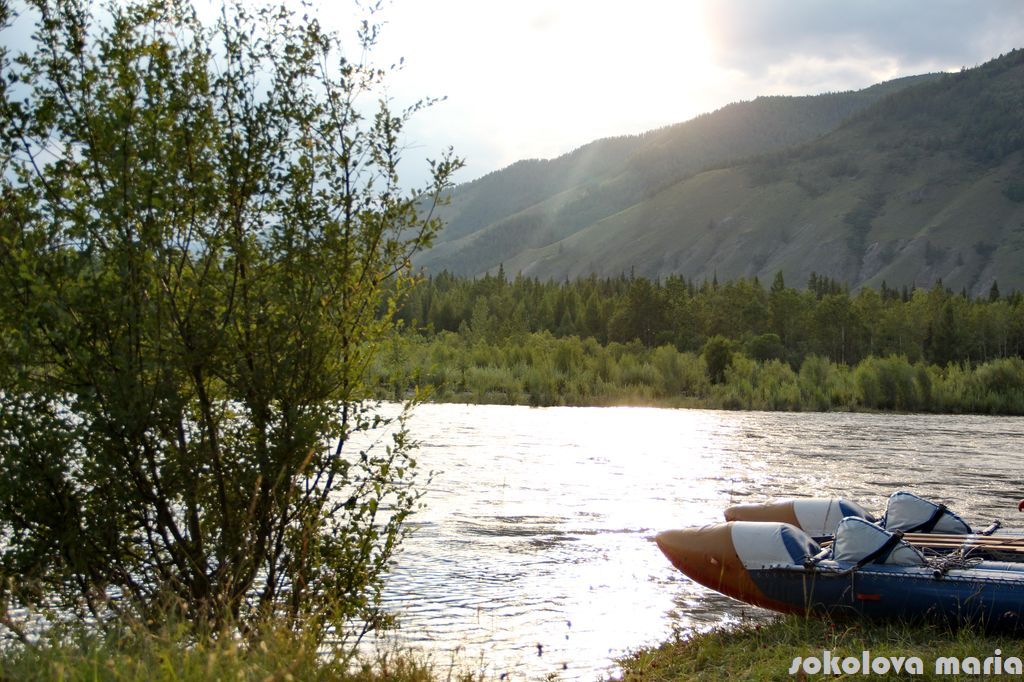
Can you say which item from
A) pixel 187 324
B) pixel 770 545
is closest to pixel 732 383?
pixel 770 545

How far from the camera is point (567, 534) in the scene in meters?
17.7

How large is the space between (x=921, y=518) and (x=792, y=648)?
4.34m

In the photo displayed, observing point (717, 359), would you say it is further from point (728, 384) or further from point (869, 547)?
point (869, 547)

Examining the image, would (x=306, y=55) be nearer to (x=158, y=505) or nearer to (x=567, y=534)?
(x=158, y=505)

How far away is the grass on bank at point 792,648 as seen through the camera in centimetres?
909

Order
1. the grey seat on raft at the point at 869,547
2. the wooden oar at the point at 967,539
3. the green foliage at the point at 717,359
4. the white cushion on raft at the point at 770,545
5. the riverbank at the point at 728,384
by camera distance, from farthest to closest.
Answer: the green foliage at the point at 717,359, the riverbank at the point at 728,384, the wooden oar at the point at 967,539, the white cushion on raft at the point at 770,545, the grey seat on raft at the point at 869,547

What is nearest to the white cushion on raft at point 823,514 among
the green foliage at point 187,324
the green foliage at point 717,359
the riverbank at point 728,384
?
the green foliage at point 187,324

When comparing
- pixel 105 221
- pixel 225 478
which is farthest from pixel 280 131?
pixel 225 478

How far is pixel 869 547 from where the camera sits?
11422mm

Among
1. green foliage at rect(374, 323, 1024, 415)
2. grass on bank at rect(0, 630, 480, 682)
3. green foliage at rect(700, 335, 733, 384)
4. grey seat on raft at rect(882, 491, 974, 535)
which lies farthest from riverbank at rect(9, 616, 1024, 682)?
green foliage at rect(700, 335, 733, 384)

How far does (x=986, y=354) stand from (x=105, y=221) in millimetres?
86973

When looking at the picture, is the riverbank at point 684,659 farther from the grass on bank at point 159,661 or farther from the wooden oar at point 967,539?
the wooden oar at point 967,539

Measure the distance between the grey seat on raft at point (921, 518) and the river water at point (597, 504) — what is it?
7.71ft

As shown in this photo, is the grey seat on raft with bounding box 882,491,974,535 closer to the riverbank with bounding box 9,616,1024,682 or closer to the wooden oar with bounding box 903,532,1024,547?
the wooden oar with bounding box 903,532,1024,547
